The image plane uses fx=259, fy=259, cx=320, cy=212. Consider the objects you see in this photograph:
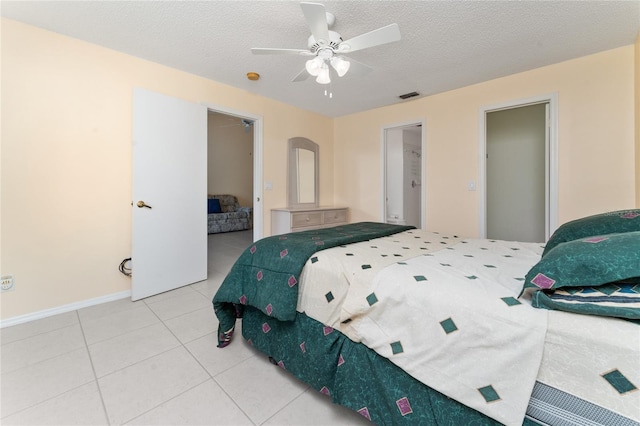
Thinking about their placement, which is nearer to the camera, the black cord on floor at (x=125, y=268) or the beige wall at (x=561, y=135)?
the beige wall at (x=561, y=135)

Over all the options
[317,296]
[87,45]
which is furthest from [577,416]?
[87,45]

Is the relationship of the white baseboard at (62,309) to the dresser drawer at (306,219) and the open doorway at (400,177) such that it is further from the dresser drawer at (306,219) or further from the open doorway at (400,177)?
the open doorway at (400,177)

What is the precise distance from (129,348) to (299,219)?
233 centimetres

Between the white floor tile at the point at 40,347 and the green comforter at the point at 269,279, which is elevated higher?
the green comforter at the point at 269,279

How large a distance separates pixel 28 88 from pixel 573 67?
4882 millimetres

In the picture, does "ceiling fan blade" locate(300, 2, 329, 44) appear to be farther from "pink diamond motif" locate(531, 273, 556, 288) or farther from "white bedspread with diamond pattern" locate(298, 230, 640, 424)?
"pink diamond motif" locate(531, 273, 556, 288)

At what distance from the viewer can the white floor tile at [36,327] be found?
1880 millimetres

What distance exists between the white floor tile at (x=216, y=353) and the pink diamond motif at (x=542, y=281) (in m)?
1.58

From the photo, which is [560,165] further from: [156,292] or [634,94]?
[156,292]

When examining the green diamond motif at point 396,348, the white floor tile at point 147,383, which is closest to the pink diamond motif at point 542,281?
the green diamond motif at point 396,348

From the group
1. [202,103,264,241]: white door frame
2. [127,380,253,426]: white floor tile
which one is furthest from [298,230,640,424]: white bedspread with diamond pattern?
[202,103,264,241]: white door frame

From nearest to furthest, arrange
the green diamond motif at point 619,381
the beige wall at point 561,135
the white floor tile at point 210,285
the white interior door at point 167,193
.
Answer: the green diamond motif at point 619,381 < the beige wall at point 561,135 < the white interior door at point 167,193 < the white floor tile at point 210,285

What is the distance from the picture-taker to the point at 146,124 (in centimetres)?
254

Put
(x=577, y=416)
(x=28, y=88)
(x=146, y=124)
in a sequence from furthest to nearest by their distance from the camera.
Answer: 1. (x=146, y=124)
2. (x=28, y=88)
3. (x=577, y=416)
